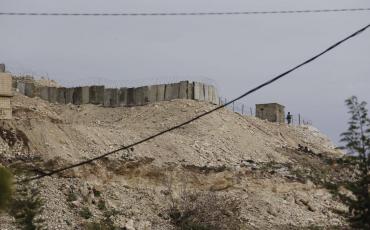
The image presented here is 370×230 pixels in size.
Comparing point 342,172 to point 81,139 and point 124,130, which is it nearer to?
point 124,130

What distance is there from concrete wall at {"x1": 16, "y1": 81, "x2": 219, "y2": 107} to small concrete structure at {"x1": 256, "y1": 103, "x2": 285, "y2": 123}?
408 cm

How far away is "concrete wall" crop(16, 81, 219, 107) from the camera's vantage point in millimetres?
29188

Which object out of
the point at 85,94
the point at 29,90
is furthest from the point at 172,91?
the point at 29,90

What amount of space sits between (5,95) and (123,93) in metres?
10.6

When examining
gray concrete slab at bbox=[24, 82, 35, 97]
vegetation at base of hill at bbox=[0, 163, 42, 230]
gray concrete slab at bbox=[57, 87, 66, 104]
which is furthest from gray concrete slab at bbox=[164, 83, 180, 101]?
vegetation at base of hill at bbox=[0, 163, 42, 230]

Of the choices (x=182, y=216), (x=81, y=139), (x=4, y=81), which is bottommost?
(x=182, y=216)

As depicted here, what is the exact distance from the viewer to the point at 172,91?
96.1 feet

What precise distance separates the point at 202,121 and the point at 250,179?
14.4 feet

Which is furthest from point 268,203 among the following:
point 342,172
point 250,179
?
point 342,172

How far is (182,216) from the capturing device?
19.9 metres

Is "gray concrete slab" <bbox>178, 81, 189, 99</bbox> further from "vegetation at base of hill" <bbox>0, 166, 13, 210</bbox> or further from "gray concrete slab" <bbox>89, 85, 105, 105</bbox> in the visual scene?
"vegetation at base of hill" <bbox>0, 166, 13, 210</bbox>

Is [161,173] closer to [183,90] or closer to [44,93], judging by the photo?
[183,90]

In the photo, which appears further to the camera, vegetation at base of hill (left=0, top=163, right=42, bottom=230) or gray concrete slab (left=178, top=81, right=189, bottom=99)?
gray concrete slab (left=178, top=81, right=189, bottom=99)

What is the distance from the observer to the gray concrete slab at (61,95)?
3122 cm
